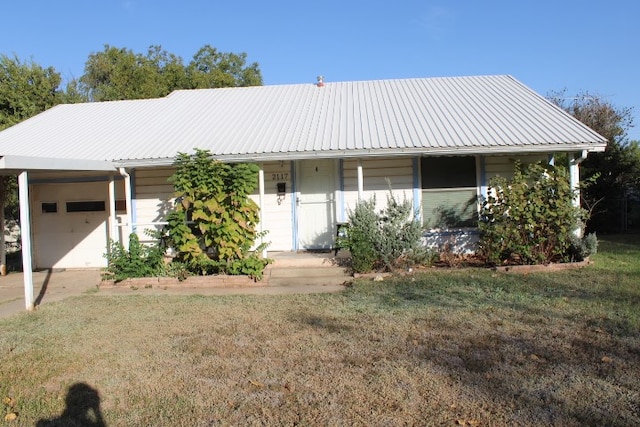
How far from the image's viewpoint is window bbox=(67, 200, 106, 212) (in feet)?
37.9

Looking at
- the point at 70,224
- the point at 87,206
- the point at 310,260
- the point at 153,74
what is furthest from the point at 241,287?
the point at 153,74

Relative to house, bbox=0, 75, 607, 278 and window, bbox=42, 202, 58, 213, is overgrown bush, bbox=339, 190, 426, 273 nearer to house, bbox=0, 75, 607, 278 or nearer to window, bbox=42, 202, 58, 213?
house, bbox=0, 75, 607, 278

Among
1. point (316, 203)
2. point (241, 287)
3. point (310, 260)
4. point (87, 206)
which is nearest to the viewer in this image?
point (241, 287)

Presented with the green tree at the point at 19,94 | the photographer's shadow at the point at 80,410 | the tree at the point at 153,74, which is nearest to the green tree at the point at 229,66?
the tree at the point at 153,74

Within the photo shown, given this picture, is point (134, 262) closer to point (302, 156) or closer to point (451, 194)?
point (302, 156)

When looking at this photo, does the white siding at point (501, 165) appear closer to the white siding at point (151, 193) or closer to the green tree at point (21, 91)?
the white siding at point (151, 193)

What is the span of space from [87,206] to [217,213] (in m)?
4.57

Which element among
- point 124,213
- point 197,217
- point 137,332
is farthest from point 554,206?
point 124,213

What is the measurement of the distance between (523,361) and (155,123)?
33.4ft

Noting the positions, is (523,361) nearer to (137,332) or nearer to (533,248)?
(137,332)

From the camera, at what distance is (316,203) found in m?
11.0

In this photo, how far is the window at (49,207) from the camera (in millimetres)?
11703

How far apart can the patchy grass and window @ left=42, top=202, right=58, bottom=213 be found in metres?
4.80

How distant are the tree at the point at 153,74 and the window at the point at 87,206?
1664 centimetres
